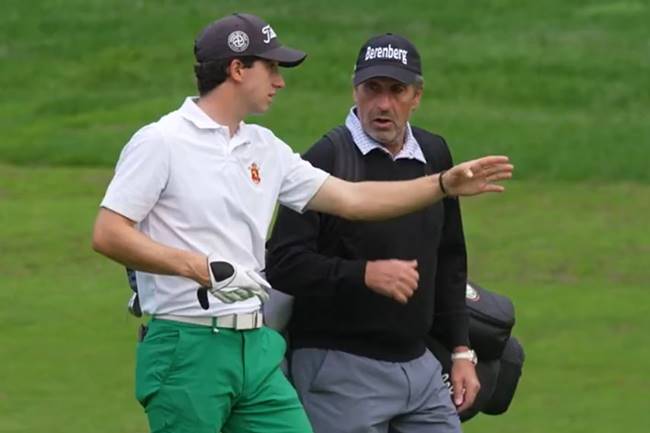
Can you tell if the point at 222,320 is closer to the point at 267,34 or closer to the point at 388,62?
the point at 267,34

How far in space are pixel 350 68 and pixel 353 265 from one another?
17260 millimetres

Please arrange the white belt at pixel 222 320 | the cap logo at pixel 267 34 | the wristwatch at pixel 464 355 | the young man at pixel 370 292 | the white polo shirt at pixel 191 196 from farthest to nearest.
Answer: the wristwatch at pixel 464 355
the young man at pixel 370 292
the cap logo at pixel 267 34
the white belt at pixel 222 320
the white polo shirt at pixel 191 196

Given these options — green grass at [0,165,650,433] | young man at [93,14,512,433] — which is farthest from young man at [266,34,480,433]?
green grass at [0,165,650,433]

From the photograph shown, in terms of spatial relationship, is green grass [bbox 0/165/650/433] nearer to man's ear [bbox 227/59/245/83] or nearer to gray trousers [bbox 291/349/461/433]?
gray trousers [bbox 291/349/461/433]

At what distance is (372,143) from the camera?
21.2ft

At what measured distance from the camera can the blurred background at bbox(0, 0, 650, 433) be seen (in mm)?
10516

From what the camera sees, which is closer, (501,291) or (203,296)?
(203,296)

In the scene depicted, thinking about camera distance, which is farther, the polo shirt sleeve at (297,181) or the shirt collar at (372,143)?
the shirt collar at (372,143)

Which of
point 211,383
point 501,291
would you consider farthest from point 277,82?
point 501,291

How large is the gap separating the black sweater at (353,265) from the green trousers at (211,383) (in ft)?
1.11

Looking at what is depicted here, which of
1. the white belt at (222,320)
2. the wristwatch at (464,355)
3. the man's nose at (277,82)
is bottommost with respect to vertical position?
the wristwatch at (464,355)

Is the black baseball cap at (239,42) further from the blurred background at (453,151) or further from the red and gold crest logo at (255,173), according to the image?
the blurred background at (453,151)

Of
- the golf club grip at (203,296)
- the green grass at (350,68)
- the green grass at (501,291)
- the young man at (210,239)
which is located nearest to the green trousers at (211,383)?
the young man at (210,239)

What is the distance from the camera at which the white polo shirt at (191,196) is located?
5.83 meters
